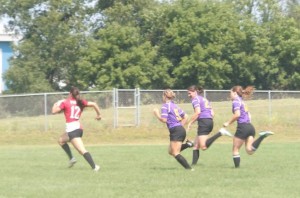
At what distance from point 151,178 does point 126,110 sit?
20325mm

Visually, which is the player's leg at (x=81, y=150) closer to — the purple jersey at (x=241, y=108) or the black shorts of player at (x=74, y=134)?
the black shorts of player at (x=74, y=134)

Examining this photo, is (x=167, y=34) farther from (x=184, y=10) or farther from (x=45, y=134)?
(x=45, y=134)

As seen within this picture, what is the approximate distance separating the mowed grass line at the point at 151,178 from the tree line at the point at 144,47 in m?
30.9

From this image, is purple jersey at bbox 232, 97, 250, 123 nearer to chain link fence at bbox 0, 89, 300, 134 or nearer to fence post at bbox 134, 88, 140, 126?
chain link fence at bbox 0, 89, 300, 134

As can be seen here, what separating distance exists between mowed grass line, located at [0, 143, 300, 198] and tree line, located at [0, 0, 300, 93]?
30.9m

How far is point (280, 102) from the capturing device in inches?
1431

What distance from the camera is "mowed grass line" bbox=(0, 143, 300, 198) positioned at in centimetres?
1114

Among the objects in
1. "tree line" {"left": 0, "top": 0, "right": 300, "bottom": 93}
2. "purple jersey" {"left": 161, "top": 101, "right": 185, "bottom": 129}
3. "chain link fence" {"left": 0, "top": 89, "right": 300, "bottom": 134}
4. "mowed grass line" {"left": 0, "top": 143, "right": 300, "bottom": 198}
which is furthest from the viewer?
"tree line" {"left": 0, "top": 0, "right": 300, "bottom": 93}

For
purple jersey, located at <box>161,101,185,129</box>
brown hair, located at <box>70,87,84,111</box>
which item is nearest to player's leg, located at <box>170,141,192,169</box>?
purple jersey, located at <box>161,101,185,129</box>

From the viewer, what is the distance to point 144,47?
50156mm

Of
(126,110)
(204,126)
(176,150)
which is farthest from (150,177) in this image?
(126,110)

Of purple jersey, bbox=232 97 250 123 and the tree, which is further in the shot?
the tree

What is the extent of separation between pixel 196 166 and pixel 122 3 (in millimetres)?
37883

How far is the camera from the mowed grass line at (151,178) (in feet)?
36.6
